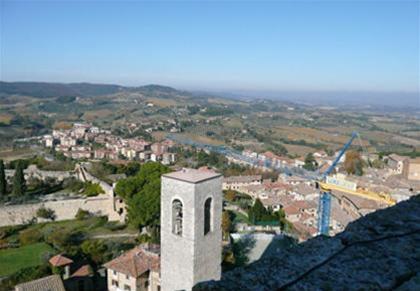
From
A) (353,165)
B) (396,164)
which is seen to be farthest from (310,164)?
(396,164)

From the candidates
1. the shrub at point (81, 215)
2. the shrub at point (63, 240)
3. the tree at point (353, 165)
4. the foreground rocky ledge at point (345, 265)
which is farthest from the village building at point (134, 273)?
the tree at point (353, 165)

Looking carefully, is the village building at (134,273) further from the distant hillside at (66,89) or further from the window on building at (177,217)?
the distant hillside at (66,89)

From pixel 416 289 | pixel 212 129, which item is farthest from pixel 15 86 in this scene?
pixel 416 289

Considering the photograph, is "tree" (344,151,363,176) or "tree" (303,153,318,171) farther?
"tree" (303,153,318,171)

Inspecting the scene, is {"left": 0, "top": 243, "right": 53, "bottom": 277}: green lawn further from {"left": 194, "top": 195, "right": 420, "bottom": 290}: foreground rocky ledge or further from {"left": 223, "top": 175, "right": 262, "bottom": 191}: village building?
{"left": 223, "top": 175, "right": 262, "bottom": 191}: village building

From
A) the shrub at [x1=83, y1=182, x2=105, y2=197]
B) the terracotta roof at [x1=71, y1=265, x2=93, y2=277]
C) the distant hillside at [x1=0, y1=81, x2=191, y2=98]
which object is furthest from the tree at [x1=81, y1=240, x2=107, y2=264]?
the distant hillside at [x1=0, y1=81, x2=191, y2=98]

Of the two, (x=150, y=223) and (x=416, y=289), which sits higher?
(x=416, y=289)

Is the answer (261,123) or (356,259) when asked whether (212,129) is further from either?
(356,259)
